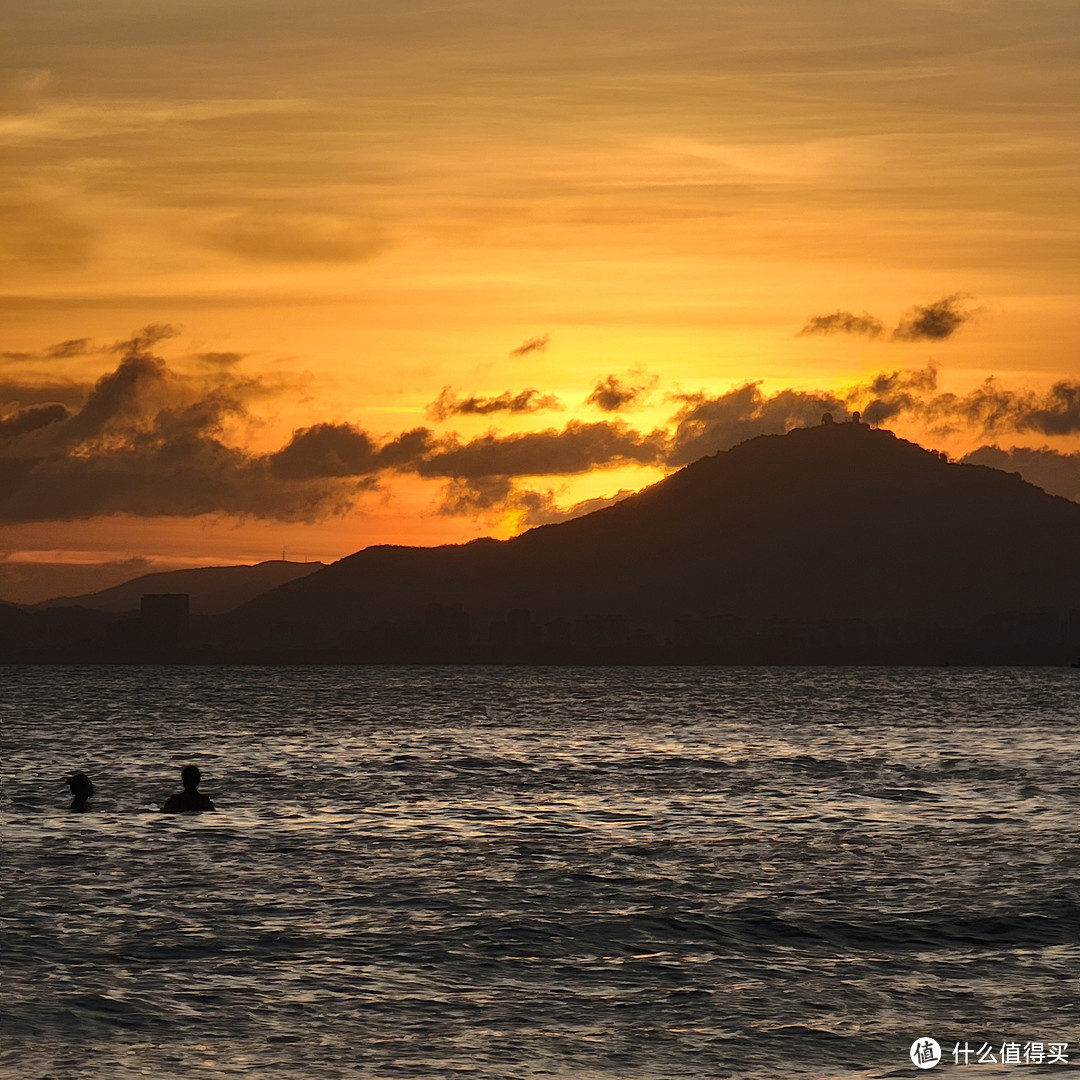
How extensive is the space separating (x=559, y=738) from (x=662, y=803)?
59189 mm

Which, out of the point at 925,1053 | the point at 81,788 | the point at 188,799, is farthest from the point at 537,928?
the point at 81,788

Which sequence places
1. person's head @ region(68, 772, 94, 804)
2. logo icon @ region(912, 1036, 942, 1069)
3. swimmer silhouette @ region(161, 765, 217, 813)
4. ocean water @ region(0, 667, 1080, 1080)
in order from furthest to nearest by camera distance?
1. person's head @ region(68, 772, 94, 804)
2. swimmer silhouette @ region(161, 765, 217, 813)
3. ocean water @ region(0, 667, 1080, 1080)
4. logo icon @ region(912, 1036, 942, 1069)

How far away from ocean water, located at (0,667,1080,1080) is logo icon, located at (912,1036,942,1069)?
0.58 ft

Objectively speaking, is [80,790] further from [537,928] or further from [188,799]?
[537,928]

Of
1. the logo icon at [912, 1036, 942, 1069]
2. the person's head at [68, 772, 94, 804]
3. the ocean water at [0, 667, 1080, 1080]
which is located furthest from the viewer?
the person's head at [68, 772, 94, 804]

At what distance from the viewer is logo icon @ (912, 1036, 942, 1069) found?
72.6 ft

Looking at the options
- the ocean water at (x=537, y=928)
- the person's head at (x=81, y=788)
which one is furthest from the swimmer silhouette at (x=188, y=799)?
the person's head at (x=81, y=788)

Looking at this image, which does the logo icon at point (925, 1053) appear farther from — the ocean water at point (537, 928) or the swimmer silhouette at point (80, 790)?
the swimmer silhouette at point (80, 790)

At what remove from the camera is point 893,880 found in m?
40.2

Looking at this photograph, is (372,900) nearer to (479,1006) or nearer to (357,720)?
(479,1006)

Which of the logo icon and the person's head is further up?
the person's head

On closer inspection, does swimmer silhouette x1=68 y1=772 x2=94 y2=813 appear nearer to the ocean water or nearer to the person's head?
the person's head

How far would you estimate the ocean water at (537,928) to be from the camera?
77.2ft

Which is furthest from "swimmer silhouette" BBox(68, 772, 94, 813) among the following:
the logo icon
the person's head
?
the logo icon
